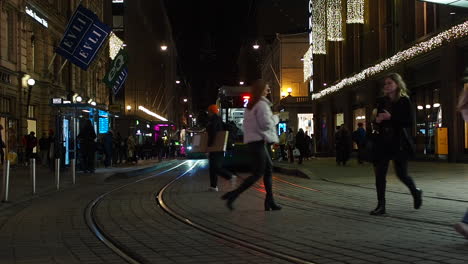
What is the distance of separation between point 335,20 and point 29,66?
18534 millimetres

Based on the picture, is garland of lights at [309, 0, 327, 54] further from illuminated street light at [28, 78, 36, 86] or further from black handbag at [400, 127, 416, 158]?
black handbag at [400, 127, 416, 158]

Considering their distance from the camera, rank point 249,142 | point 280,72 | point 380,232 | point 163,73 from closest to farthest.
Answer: point 380,232
point 249,142
point 280,72
point 163,73

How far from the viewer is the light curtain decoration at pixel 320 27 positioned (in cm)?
4069

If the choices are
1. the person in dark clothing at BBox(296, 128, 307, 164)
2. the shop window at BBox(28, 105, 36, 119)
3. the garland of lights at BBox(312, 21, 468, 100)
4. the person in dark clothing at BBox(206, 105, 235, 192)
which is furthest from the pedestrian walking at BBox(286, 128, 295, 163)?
the person in dark clothing at BBox(206, 105, 235, 192)

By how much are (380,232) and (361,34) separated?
97.1 feet

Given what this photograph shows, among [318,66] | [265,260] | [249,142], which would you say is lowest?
[265,260]

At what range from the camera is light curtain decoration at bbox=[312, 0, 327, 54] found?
40.7 m

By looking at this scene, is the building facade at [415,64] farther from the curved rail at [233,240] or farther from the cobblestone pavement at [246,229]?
the curved rail at [233,240]

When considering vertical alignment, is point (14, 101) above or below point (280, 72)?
below

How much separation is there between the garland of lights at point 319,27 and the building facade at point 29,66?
51.8 feet

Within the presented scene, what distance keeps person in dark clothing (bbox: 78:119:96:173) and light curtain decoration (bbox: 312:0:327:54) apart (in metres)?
23.6

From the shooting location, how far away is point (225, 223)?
7844mm

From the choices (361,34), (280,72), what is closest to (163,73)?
(280,72)

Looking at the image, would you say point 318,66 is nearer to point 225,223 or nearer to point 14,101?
point 14,101
